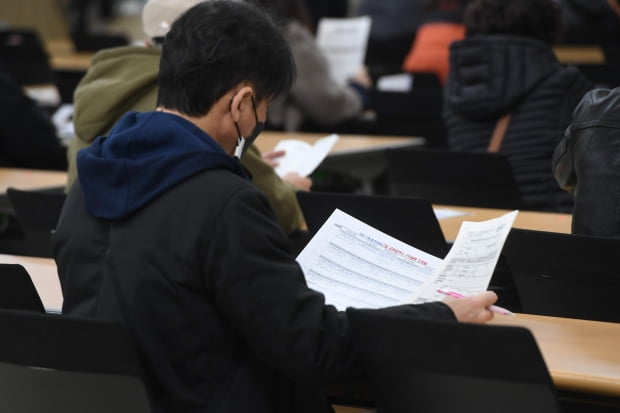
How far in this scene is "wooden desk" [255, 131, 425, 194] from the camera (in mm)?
4652

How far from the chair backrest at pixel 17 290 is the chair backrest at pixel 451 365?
27.6 inches

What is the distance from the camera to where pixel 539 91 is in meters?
3.68

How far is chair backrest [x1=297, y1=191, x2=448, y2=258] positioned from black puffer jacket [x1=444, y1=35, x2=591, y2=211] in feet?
3.83

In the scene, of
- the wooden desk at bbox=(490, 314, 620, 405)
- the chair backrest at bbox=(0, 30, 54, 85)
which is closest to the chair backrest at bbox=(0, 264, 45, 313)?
the wooden desk at bbox=(490, 314, 620, 405)

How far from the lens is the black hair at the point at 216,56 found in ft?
5.95

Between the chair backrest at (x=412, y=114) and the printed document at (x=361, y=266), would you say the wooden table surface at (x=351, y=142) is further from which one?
the printed document at (x=361, y=266)

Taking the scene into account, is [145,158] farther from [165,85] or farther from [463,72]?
[463,72]

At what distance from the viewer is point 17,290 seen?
210 cm

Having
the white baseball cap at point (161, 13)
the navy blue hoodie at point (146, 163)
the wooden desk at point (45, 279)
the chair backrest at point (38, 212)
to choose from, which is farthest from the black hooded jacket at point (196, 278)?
the white baseball cap at point (161, 13)

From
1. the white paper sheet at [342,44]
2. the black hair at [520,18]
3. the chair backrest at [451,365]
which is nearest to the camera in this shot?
the chair backrest at [451,365]

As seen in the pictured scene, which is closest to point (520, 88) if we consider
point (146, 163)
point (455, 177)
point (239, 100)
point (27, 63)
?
point (455, 177)

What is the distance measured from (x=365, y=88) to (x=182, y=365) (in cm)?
446

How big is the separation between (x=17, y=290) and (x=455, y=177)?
5.52 ft

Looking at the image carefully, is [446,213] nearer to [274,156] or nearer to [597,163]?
[274,156]
